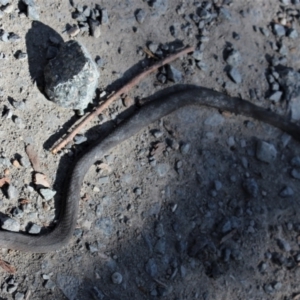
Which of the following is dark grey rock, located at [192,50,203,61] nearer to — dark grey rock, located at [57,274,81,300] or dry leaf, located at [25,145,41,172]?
dry leaf, located at [25,145,41,172]

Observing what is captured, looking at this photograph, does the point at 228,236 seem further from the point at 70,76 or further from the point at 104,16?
the point at 104,16

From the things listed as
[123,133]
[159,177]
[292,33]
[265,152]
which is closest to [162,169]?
[159,177]

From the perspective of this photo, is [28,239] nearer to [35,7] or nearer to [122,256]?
[122,256]

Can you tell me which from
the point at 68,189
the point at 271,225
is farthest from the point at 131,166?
the point at 271,225

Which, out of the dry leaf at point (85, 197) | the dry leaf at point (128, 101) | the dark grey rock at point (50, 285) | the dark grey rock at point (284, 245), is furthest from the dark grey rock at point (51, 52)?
the dark grey rock at point (284, 245)

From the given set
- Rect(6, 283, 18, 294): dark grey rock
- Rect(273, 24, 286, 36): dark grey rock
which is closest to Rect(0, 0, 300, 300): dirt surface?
Rect(6, 283, 18, 294): dark grey rock

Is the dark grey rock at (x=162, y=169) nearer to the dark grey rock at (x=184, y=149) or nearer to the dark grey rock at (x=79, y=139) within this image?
the dark grey rock at (x=184, y=149)

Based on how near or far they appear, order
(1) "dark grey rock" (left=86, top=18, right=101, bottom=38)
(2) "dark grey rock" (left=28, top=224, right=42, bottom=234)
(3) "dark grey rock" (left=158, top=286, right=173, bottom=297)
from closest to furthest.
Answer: (2) "dark grey rock" (left=28, top=224, right=42, bottom=234) → (3) "dark grey rock" (left=158, top=286, right=173, bottom=297) → (1) "dark grey rock" (left=86, top=18, right=101, bottom=38)

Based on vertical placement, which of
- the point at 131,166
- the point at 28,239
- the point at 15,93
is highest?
the point at 15,93
